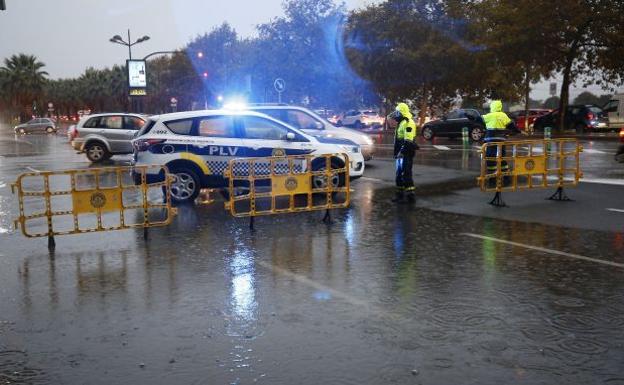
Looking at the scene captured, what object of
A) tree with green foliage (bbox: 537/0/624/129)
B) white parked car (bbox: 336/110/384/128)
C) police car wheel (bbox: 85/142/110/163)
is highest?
tree with green foliage (bbox: 537/0/624/129)

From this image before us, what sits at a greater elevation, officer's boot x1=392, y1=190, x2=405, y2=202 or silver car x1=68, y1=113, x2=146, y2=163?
silver car x1=68, y1=113, x2=146, y2=163

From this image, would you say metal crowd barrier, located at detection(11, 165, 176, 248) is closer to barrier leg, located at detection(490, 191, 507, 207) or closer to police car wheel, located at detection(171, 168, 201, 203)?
police car wheel, located at detection(171, 168, 201, 203)

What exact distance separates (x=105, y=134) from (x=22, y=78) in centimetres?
9994

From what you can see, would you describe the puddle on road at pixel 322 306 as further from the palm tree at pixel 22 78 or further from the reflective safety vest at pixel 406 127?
the palm tree at pixel 22 78

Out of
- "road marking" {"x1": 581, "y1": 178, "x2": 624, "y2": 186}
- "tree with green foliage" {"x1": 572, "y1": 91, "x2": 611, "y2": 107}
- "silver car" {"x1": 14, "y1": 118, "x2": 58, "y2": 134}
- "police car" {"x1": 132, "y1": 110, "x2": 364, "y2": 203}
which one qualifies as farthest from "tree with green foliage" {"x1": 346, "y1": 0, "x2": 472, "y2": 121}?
"tree with green foliage" {"x1": 572, "y1": 91, "x2": 611, "y2": 107}

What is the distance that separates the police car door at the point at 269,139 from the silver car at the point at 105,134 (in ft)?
38.7

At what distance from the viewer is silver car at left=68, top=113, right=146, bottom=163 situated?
76.9 feet

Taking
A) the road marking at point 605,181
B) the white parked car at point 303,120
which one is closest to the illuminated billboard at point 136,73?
the white parked car at point 303,120

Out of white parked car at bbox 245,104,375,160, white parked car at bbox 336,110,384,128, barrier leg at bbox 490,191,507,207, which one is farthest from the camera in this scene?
white parked car at bbox 336,110,384,128

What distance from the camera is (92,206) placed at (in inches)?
351

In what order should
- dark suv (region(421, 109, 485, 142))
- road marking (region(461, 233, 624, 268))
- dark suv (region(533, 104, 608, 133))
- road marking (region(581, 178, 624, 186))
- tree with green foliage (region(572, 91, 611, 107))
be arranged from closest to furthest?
road marking (region(461, 233, 624, 268)) < road marking (region(581, 178, 624, 186)) < dark suv (region(421, 109, 485, 142)) < dark suv (region(533, 104, 608, 133)) < tree with green foliage (region(572, 91, 611, 107))

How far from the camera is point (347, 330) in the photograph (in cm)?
525

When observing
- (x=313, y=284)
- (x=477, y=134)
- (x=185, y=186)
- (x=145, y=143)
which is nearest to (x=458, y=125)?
(x=477, y=134)

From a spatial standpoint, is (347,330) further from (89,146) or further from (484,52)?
(484,52)
